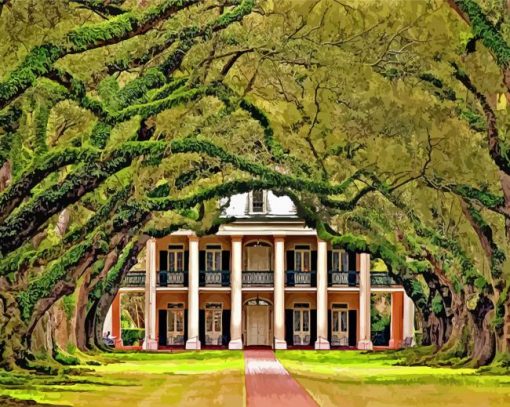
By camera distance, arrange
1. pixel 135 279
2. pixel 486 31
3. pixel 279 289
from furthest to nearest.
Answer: pixel 135 279 → pixel 279 289 → pixel 486 31

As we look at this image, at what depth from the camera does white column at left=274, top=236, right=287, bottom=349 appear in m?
71.3

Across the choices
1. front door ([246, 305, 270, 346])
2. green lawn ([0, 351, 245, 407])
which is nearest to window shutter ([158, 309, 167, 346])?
front door ([246, 305, 270, 346])

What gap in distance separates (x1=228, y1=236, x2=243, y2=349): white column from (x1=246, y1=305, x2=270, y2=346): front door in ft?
9.22

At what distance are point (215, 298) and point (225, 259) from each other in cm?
223

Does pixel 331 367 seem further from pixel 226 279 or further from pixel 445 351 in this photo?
pixel 226 279

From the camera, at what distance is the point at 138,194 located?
3266 cm

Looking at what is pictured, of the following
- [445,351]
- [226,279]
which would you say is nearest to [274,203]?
[226,279]

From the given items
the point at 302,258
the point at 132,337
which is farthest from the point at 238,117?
the point at 132,337

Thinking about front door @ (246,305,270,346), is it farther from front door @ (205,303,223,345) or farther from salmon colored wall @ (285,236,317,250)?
salmon colored wall @ (285,236,317,250)

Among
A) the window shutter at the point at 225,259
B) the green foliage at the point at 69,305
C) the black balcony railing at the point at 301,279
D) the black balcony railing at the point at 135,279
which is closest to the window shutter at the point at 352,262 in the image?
the black balcony railing at the point at 301,279

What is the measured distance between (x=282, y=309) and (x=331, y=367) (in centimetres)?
2347

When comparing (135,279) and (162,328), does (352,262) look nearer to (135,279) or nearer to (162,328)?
(162,328)

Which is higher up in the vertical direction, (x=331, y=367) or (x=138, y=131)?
(x=138, y=131)

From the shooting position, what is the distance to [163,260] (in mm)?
74125
